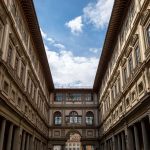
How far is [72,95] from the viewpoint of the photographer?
195 feet

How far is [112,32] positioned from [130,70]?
836 cm

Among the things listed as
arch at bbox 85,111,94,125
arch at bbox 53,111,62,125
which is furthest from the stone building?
arch at bbox 53,111,62,125

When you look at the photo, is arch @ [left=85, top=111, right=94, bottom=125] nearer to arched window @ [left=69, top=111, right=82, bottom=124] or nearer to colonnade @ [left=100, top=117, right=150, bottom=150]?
arched window @ [left=69, top=111, right=82, bottom=124]

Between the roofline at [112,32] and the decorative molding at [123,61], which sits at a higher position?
the roofline at [112,32]

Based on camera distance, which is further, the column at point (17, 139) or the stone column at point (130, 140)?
the column at point (17, 139)

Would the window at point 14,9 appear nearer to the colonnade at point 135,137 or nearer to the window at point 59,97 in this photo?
the colonnade at point 135,137

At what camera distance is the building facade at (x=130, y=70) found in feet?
72.5

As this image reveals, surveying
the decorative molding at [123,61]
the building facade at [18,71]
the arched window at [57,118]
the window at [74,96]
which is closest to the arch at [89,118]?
the window at [74,96]

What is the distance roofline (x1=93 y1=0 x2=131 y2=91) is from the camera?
29.0 meters

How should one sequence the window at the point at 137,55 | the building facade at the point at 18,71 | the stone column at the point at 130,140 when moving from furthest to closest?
the stone column at the point at 130,140, the window at the point at 137,55, the building facade at the point at 18,71

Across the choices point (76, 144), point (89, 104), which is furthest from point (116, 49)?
point (76, 144)

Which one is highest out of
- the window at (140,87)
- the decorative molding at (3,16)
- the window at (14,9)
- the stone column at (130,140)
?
the window at (14,9)

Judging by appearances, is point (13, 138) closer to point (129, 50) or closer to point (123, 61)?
point (123, 61)

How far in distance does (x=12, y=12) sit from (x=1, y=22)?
3956mm
